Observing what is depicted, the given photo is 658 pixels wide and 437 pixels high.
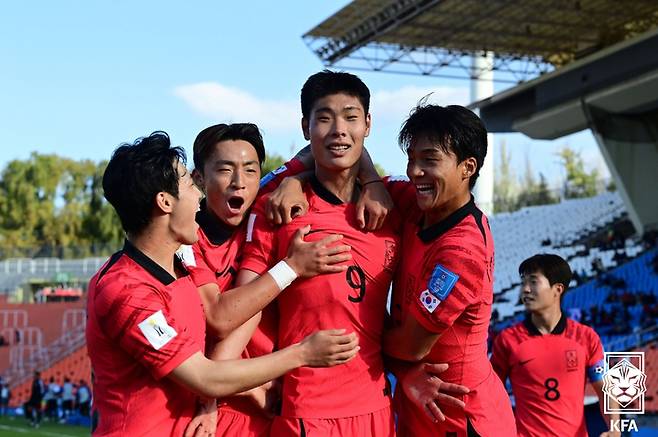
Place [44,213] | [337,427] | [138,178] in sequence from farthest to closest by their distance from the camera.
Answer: [44,213] → [337,427] → [138,178]

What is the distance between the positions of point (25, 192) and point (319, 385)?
175ft

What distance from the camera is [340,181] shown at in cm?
409

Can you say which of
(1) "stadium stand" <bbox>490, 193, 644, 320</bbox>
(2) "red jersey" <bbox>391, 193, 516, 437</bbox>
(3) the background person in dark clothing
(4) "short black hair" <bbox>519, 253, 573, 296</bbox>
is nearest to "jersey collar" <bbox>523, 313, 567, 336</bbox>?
(4) "short black hair" <bbox>519, 253, 573, 296</bbox>

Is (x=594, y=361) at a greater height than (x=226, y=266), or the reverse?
(x=226, y=266)

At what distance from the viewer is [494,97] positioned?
30.2m

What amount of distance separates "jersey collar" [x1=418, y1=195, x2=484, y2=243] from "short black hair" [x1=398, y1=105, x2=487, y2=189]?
163 mm

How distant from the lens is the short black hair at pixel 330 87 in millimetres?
4000

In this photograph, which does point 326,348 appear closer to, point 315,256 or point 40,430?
point 315,256

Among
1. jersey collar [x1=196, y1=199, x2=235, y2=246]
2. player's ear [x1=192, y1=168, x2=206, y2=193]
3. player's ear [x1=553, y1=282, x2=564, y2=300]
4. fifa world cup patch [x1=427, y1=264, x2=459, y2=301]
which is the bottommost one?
player's ear [x1=553, y1=282, x2=564, y2=300]

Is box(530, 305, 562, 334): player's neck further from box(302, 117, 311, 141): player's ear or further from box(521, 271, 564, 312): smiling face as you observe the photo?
box(302, 117, 311, 141): player's ear

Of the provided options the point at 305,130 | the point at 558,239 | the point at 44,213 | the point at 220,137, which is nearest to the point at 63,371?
the point at 558,239

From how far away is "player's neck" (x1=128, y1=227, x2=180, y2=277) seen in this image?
3459 millimetres

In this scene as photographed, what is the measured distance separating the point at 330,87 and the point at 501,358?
3416 millimetres

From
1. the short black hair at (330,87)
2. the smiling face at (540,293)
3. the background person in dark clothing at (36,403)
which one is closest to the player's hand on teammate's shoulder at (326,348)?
the short black hair at (330,87)
